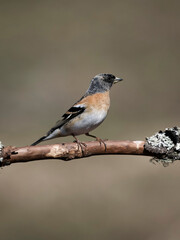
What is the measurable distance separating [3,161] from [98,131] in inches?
256

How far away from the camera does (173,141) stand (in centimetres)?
270

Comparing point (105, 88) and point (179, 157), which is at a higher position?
point (105, 88)

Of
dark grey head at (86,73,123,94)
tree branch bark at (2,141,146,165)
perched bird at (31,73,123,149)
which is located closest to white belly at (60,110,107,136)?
perched bird at (31,73,123,149)

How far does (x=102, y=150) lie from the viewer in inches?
101

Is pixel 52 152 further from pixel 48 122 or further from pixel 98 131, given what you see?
pixel 48 122

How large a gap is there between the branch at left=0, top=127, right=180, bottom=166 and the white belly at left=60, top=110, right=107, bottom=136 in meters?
0.77

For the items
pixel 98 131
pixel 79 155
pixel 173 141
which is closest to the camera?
pixel 79 155

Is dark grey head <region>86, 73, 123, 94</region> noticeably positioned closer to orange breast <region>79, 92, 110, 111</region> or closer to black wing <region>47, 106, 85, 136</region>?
orange breast <region>79, 92, 110, 111</region>

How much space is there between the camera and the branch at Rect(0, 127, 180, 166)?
7.67ft

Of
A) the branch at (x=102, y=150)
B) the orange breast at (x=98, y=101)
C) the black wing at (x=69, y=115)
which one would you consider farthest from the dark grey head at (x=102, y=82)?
the branch at (x=102, y=150)

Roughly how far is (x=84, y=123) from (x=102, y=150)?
3.00 feet

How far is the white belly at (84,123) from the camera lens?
3424 mm

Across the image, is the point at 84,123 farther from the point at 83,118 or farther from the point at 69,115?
the point at 69,115

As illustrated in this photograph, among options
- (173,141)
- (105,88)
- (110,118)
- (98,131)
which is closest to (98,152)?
(173,141)
